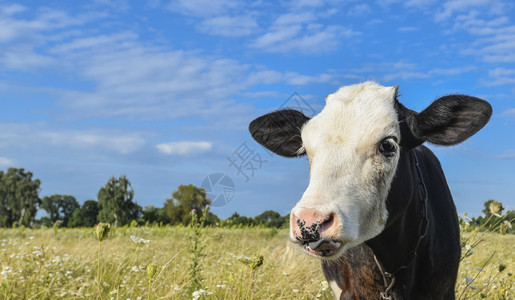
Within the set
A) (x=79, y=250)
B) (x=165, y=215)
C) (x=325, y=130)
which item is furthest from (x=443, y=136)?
(x=165, y=215)

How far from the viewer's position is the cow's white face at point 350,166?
274 cm

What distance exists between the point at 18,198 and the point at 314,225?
261ft

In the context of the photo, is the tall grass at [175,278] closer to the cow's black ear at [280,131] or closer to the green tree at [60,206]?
the cow's black ear at [280,131]

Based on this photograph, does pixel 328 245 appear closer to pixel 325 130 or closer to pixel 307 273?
pixel 325 130

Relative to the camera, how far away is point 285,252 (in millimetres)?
8594

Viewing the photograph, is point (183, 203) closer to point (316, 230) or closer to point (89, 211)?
point (316, 230)

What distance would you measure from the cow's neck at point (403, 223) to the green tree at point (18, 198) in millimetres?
76864

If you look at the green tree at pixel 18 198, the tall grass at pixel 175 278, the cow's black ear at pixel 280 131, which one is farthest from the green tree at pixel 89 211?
the cow's black ear at pixel 280 131

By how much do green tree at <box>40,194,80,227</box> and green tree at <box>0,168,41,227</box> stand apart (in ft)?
56.4

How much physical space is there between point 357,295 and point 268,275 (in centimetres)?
305

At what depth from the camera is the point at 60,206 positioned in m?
95.8

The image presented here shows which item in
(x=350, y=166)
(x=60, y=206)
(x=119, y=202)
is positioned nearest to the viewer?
(x=350, y=166)

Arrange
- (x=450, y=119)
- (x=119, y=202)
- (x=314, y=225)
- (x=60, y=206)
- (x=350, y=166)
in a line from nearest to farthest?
(x=314, y=225) < (x=350, y=166) < (x=450, y=119) < (x=119, y=202) < (x=60, y=206)

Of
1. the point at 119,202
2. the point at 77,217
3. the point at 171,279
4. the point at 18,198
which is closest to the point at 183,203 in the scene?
the point at 119,202
